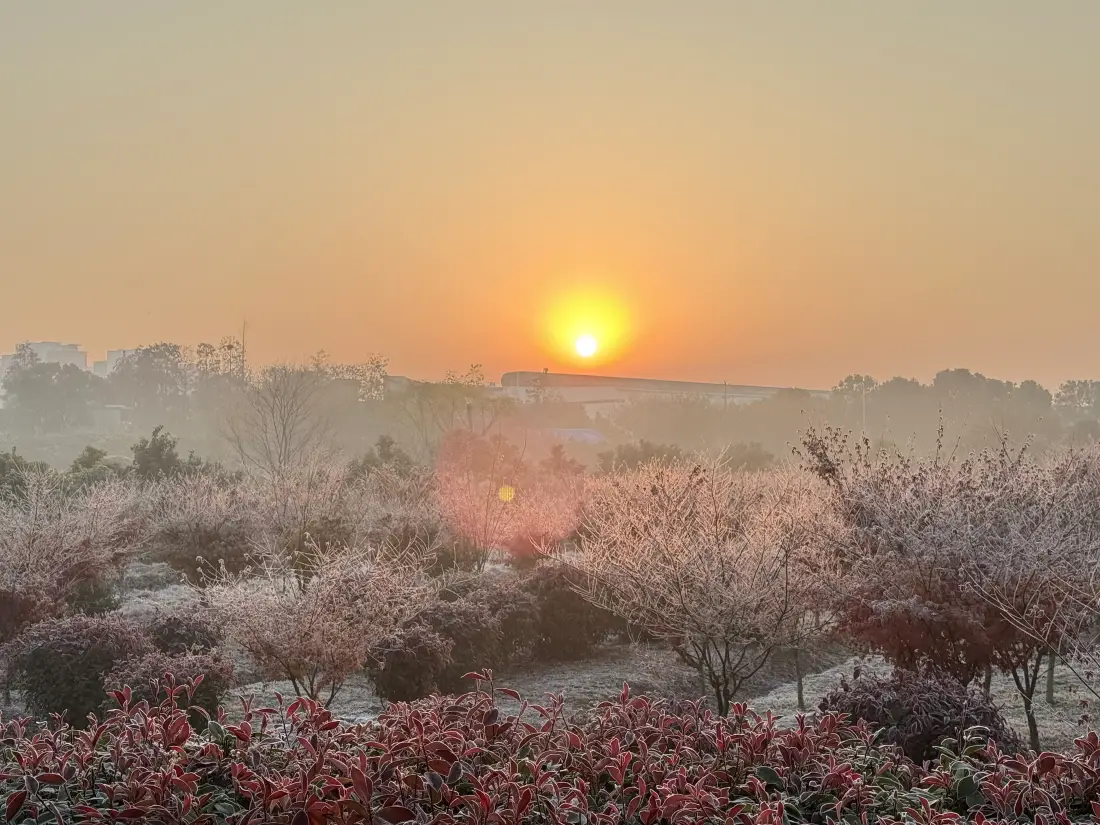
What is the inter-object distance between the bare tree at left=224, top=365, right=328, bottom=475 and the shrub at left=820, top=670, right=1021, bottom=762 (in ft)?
50.4

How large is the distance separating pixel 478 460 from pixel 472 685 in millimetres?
16597

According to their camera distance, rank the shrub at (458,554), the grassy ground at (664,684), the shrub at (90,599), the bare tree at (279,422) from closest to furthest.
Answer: the grassy ground at (664,684)
the shrub at (90,599)
the shrub at (458,554)
the bare tree at (279,422)

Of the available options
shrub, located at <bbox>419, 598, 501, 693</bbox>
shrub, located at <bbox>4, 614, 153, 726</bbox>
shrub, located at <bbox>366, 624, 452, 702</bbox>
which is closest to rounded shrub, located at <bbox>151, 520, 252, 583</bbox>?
shrub, located at <bbox>419, 598, 501, 693</bbox>

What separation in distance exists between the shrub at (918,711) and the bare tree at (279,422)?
15370 millimetres

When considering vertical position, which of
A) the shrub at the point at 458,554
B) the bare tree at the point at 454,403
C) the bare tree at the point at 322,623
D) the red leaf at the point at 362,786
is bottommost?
the shrub at the point at 458,554

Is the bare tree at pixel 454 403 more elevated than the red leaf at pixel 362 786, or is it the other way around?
the bare tree at pixel 454 403

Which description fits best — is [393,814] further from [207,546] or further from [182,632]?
[207,546]

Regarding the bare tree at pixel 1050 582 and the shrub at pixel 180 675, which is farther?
the shrub at pixel 180 675

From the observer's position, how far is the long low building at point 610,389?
163 feet

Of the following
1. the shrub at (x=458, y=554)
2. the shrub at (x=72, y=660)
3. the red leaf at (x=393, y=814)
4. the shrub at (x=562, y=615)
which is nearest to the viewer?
the red leaf at (x=393, y=814)

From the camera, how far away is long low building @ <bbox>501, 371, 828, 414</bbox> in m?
49.8

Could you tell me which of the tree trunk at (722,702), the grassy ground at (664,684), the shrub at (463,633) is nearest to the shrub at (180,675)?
the grassy ground at (664,684)

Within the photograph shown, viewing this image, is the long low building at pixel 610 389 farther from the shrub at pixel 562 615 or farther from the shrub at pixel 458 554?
the shrub at pixel 562 615

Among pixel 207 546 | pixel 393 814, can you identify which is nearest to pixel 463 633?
pixel 393 814
